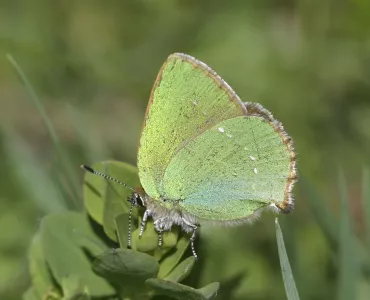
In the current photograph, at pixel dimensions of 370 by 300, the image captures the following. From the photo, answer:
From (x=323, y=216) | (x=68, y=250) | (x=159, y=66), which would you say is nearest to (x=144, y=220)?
(x=68, y=250)

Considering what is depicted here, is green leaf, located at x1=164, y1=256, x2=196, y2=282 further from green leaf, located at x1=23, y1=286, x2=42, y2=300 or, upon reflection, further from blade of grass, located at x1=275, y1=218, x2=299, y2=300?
green leaf, located at x1=23, y1=286, x2=42, y2=300

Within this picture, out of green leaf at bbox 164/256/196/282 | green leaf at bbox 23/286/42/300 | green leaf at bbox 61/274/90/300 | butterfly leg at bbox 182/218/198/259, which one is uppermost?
butterfly leg at bbox 182/218/198/259

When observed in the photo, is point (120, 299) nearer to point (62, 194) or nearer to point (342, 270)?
point (342, 270)

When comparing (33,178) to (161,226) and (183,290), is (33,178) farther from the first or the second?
(183,290)

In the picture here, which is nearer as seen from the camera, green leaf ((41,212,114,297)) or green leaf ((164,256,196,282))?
green leaf ((164,256,196,282))

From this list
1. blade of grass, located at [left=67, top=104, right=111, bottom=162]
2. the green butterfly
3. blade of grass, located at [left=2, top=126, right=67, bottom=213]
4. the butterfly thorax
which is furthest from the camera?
blade of grass, located at [left=67, top=104, right=111, bottom=162]

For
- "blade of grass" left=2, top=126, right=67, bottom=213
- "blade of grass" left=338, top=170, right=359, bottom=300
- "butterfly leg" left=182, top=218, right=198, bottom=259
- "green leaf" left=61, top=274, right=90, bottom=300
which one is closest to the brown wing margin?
"blade of grass" left=338, top=170, right=359, bottom=300
